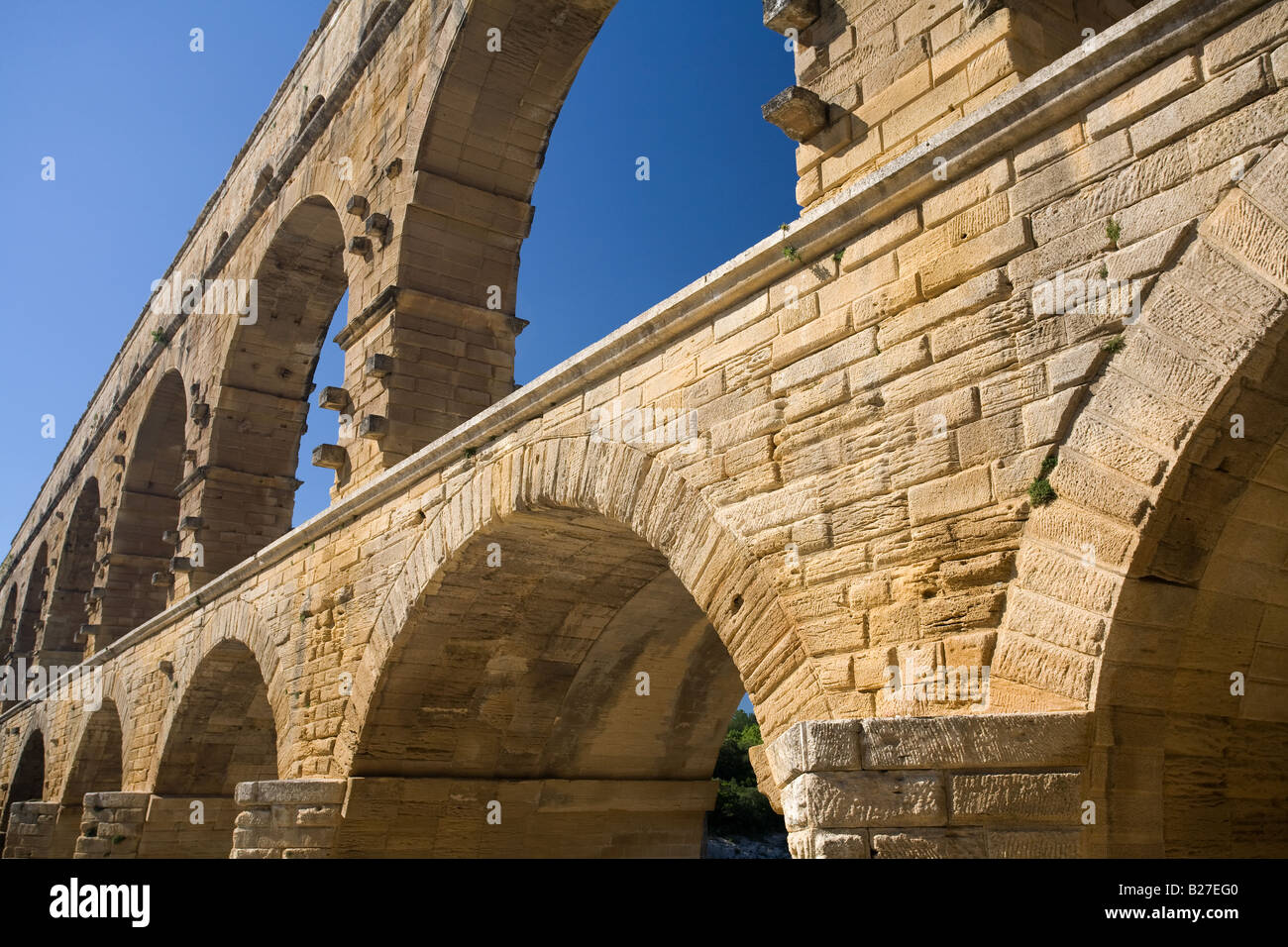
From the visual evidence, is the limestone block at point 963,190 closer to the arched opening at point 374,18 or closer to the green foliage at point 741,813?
the arched opening at point 374,18

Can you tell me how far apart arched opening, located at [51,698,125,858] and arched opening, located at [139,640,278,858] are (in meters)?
3.42

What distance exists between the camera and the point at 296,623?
761 cm

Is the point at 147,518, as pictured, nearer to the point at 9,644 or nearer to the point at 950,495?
the point at 9,644

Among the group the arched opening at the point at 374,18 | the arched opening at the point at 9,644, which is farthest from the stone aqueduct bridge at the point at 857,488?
the arched opening at the point at 9,644

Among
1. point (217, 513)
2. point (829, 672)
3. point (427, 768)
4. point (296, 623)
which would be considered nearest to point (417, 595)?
point (427, 768)

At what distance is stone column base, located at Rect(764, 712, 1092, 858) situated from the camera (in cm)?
279

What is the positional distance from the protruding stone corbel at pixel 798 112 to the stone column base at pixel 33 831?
1318 centimetres

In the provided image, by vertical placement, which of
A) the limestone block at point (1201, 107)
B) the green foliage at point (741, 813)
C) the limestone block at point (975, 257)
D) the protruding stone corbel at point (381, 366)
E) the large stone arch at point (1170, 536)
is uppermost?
the protruding stone corbel at point (381, 366)

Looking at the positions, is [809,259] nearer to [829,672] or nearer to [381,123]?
[829,672]

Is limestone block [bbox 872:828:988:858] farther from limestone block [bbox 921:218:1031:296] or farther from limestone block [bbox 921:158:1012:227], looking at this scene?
limestone block [bbox 921:158:1012:227]

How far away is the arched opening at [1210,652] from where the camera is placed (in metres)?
2.75

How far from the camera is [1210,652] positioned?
122 inches

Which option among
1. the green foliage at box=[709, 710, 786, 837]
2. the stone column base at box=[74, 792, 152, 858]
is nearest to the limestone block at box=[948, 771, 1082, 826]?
the stone column base at box=[74, 792, 152, 858]

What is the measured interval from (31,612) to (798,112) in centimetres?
2501
